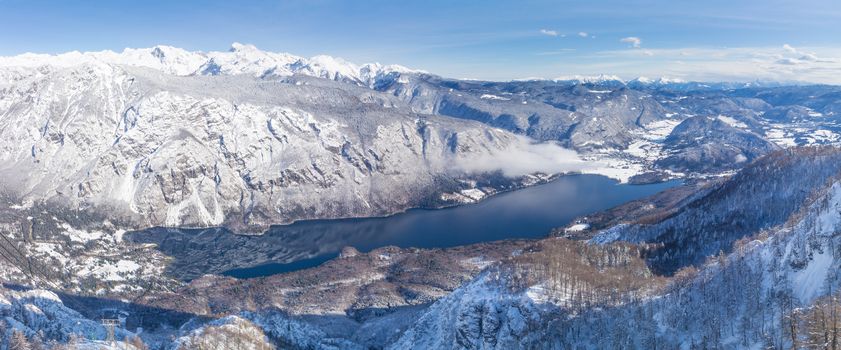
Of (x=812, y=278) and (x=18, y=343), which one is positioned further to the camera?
(x=18, y=343)

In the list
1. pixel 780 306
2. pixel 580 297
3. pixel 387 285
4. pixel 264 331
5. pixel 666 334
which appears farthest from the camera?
pixel 387 285

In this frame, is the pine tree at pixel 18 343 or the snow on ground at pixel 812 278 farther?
the pine tree at pixel 18 343

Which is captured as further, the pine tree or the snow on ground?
the pine tree

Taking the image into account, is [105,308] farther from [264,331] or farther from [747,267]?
[747,267]

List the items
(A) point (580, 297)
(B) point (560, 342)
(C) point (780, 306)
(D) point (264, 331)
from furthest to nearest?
(D) point (264, 331), (A) point (580, 297), (B) point (560, 342), (C) point (780, 306)

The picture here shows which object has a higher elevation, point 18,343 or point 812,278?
point 812,278

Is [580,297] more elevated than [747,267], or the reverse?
[747,267]

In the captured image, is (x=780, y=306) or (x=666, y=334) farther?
(x=666, y=334)

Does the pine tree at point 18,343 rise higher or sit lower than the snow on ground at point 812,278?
lower

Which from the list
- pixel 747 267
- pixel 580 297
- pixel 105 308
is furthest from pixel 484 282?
pixel 105 308

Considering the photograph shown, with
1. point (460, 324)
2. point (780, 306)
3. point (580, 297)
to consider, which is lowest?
point (460, 324)

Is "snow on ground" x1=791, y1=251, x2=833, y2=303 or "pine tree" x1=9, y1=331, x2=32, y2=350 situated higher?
"snow on ground" x1=791, y1=251, x2=833, y2=303
